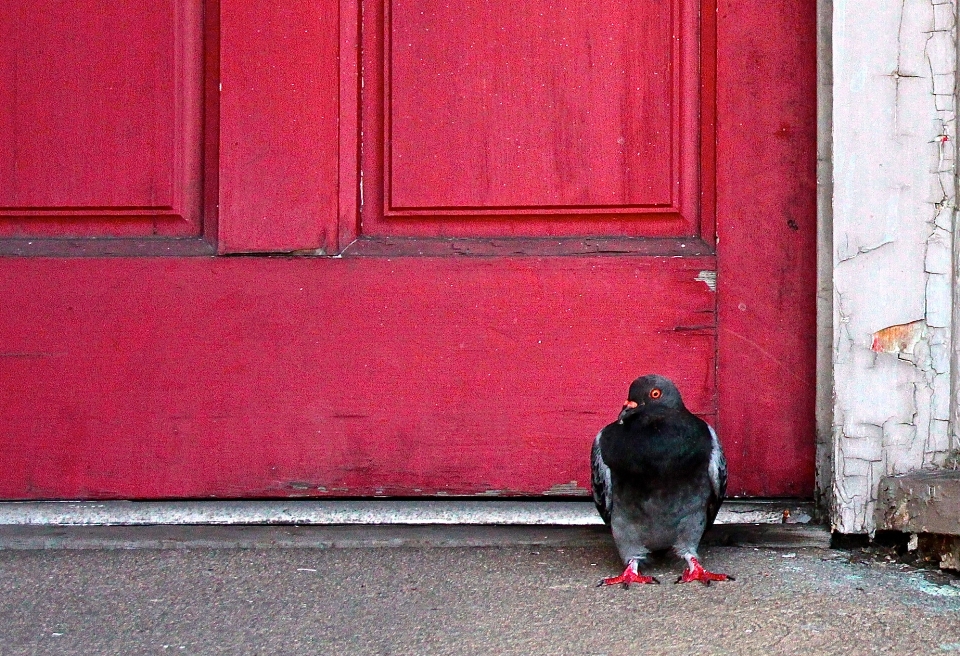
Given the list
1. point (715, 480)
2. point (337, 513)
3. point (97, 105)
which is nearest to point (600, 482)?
point (715, 480)

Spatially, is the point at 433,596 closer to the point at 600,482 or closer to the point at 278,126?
the point at 600,482

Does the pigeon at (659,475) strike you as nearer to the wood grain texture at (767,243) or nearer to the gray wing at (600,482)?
the gray wing at (600,482)

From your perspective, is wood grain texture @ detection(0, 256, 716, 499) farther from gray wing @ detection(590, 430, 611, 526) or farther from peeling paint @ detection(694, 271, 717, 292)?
peeling paint @ detection(694, 271, 717, 292)

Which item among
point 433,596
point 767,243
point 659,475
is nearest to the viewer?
point 433,596

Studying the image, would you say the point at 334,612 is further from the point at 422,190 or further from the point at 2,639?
the point at 422,190

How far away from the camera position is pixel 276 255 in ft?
8.64

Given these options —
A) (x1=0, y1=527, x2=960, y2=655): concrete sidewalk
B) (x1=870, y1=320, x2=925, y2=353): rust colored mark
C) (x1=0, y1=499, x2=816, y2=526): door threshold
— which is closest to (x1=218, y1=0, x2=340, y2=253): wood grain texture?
(x1=0, y1=499, x2=816, y2=526): door threshold

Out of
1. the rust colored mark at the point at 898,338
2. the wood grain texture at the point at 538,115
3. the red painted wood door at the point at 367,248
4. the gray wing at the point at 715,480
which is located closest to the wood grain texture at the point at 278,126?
the red painted wood door at the point at 367,248

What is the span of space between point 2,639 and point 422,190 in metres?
1.38

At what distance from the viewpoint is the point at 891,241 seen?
2385 mm

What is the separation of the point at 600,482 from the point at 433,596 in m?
0.50

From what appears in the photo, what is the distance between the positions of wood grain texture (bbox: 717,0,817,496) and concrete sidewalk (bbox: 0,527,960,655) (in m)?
0.22

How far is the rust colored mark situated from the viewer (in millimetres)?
2387

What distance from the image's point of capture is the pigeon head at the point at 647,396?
2.31 m
